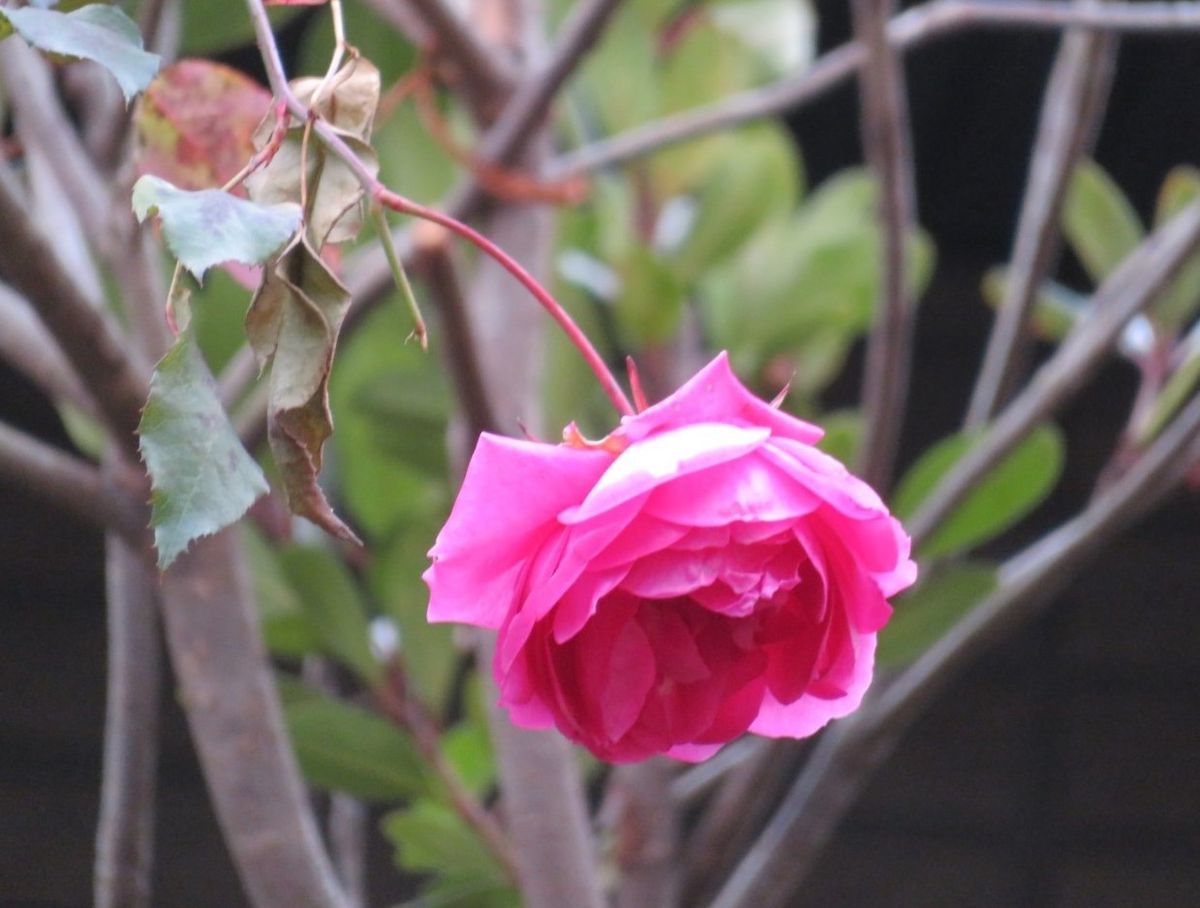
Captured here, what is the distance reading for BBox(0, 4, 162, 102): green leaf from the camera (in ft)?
0.98

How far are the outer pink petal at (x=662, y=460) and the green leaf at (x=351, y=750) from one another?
0.52 metres

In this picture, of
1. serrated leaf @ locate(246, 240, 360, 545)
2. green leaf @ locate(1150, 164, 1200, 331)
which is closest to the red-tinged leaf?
serrated leaf @ locate(246, 240, 360, 545)

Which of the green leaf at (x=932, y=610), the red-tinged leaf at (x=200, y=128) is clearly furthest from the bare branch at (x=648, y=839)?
the red-tinged leaf at (x=200, y=128)

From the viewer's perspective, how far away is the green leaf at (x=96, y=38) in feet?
0.98

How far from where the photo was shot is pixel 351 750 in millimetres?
837

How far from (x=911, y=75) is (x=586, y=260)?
1.85 feet

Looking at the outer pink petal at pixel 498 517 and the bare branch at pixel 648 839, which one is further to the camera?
the bare branch at pixel 648 839

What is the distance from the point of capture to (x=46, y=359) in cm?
68

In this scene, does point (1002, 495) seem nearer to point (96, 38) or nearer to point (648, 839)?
point (648, 839)

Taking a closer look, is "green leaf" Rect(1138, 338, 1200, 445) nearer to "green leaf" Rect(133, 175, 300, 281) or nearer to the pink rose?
the pink rose

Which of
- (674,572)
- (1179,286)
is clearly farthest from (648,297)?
(674,572)

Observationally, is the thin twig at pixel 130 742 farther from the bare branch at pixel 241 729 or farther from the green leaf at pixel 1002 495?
the green leaf at pixel 1002 495

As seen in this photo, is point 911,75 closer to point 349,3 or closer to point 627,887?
point 349,3

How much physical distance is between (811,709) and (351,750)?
48 centimetres
